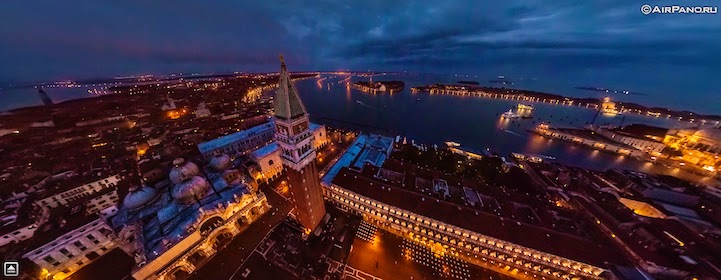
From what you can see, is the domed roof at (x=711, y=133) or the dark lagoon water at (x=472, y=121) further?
the dark lagoon water at (x=472, y=121)

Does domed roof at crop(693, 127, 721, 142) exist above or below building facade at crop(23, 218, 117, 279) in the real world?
above

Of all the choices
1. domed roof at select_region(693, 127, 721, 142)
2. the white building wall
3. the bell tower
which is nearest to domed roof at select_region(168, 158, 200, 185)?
the white building wall

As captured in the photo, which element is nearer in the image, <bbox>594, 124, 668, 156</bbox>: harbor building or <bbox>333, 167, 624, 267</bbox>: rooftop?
<bbox>333, 167, 624, 267</bbox>: rooftop

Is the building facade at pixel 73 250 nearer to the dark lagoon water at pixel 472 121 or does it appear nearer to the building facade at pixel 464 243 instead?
the building facade at pixel 464 243

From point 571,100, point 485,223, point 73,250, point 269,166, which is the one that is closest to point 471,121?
point 485,223

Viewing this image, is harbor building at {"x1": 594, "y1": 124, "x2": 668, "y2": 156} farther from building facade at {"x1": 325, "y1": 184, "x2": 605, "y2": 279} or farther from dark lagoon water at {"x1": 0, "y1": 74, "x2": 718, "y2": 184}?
building facade at {"x1": 325, "y1": 184, "x2": 605, "y2": 279}

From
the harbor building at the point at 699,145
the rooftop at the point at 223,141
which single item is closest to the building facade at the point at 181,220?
the rooftop at the point at 223,141

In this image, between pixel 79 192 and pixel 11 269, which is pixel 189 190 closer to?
pixel 11 269
